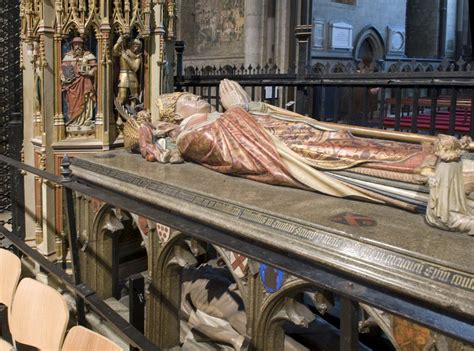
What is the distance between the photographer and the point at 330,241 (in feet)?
7.63

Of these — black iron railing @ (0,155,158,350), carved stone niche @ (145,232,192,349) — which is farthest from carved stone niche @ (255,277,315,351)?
carved stone niche @ (145,232,192,349)

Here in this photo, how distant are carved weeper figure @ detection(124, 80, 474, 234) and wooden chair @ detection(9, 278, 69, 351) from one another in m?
1.45

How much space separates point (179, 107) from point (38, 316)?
2223 millimetres

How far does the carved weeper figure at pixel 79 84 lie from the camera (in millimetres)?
4551

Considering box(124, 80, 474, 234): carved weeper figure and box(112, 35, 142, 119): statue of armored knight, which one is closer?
box(124, 80, 474, 234): carved weeper figure

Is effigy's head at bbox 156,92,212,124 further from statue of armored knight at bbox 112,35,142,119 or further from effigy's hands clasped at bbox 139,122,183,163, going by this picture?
statue of armored knight at bbox 112,35,142,119

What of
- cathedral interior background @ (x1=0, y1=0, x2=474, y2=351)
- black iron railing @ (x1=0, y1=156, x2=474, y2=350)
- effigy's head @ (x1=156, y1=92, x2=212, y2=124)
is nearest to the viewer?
black iron railing @ (x1=0, y1=156, x2=474, y2=350)

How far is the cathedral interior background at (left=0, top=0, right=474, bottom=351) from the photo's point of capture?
2.07 meters

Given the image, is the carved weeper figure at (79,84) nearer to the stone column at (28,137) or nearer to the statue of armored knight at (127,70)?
the statue of armored knight at (127,70)

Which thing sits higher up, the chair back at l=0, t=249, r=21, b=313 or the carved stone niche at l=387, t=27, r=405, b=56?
the carved stone niche at l=387, t=27, r=405, b=56

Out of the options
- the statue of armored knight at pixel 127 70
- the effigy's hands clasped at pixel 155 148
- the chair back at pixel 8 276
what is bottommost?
the chair back at pixel 8 276

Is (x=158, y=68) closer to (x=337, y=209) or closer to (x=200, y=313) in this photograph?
(x=200, y=313)

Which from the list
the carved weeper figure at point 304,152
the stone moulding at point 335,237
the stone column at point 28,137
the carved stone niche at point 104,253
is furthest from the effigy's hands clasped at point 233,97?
the stone column at point 28,137

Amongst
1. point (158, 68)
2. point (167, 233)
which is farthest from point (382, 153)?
point (158, 68)
